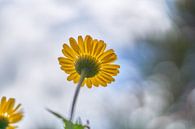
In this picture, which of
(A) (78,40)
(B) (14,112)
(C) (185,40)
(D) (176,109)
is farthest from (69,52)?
(C) (185,40)

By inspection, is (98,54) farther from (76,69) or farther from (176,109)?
(176,109)

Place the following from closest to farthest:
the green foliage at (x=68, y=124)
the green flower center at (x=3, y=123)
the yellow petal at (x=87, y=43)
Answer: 1. the green foliage at (x=68, y=124)
2. the green flower center at (x=3, y=123)
3. the yellow petal at (x=87, y=43)

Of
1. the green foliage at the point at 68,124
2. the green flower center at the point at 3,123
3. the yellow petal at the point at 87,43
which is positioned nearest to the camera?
the green foliage at the point at 68,124

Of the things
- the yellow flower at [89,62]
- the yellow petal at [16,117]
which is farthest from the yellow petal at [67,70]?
the yellow petal at [16,117]

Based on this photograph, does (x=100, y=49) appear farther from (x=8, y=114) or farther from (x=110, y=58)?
(x=8, y=114)

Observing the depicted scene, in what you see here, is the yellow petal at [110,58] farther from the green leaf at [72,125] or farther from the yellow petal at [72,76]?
the green leaf at [72,125]

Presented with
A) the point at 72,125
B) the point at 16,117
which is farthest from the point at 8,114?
the point at 72,125

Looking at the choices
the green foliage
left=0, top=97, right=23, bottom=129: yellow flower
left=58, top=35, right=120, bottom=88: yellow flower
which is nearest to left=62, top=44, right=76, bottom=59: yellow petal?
left=58, top=35, right=120, bottom=88: yellow flower
